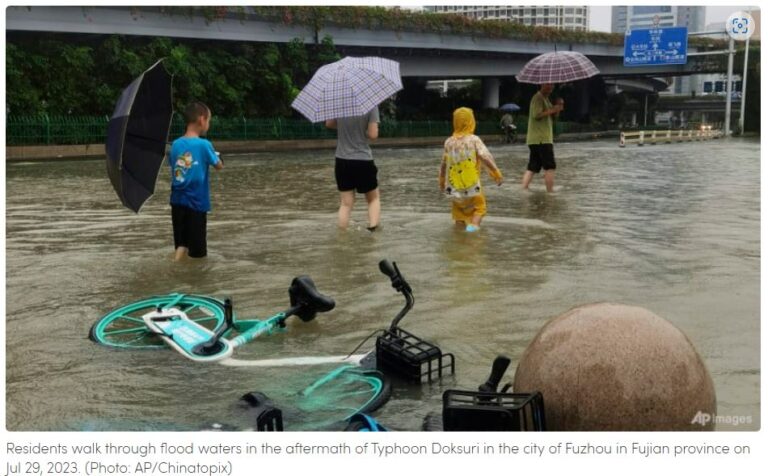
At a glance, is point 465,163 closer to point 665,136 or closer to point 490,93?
point 665,136

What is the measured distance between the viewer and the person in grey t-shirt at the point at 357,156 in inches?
331

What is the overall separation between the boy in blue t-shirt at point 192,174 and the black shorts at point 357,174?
194 cm

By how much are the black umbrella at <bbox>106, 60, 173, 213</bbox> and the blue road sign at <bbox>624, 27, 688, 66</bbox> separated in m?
31.0

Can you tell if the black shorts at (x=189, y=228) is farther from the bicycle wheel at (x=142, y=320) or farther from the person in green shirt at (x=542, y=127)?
the person in green shirt at (x=542, y=127)

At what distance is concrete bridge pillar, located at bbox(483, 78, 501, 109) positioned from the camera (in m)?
50.9

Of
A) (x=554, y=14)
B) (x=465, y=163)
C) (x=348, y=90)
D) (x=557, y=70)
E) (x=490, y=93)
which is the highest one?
(x=490, y=93)

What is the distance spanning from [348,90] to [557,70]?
4719 millimetres

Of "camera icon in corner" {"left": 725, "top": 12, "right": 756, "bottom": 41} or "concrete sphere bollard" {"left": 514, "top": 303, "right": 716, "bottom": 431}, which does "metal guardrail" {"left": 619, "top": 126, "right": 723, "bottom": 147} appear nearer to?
"camera icon in corner" {"left": 725, "top": 12, "right": 756, "bottom": 41}

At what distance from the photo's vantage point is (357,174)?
8531 millimetres

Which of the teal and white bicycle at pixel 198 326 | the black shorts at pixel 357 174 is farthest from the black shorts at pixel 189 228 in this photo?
the black shorts at pixel 357 174

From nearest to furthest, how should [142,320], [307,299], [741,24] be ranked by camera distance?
[307,299]
[142,320]
[741,24]

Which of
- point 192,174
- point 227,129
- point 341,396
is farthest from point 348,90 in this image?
point 227,129
